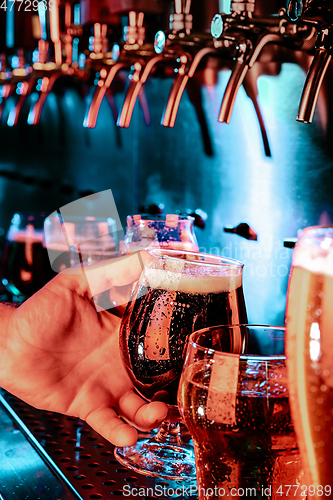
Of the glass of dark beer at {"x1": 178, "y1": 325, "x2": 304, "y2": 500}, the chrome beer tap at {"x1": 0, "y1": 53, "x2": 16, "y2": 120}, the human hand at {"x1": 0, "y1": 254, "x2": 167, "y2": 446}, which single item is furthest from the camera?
the chrome beer tap at {"x1": 0, "y1": 53, "x2": 16, "y2": 120}

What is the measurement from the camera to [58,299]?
924 millimetres

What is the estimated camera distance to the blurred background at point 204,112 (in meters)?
1.18

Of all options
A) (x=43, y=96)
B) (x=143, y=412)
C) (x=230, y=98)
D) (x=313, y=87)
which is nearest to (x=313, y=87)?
(x=313, y=87)

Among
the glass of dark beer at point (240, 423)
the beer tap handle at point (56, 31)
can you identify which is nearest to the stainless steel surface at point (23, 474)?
the glass of dark beer at point (240, 423)

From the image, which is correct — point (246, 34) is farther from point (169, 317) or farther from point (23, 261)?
point (23, 261)

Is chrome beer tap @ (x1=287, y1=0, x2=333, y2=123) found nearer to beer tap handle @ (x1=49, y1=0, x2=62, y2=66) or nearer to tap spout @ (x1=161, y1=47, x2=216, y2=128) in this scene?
tap spout @ (x1=161, y1=47, x2=216, y2=128)

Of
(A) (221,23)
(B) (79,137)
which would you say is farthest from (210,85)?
(B) (79,137)

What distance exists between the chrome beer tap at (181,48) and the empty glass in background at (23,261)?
535mm

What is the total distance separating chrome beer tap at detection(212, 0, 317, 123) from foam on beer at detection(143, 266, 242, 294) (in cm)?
49

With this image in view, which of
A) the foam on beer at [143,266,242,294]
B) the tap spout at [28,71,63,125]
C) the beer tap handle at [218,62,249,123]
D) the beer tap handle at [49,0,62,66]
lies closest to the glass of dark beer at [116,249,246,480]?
the foam on beer at [143,266,242,294]

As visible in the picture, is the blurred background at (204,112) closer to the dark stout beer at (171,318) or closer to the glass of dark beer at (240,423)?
the dark stout beer at (171,318)

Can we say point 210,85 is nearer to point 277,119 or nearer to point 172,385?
point 277,119

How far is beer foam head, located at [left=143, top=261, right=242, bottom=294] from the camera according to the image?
2.37 ft

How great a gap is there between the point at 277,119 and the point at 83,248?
0.53 meters
